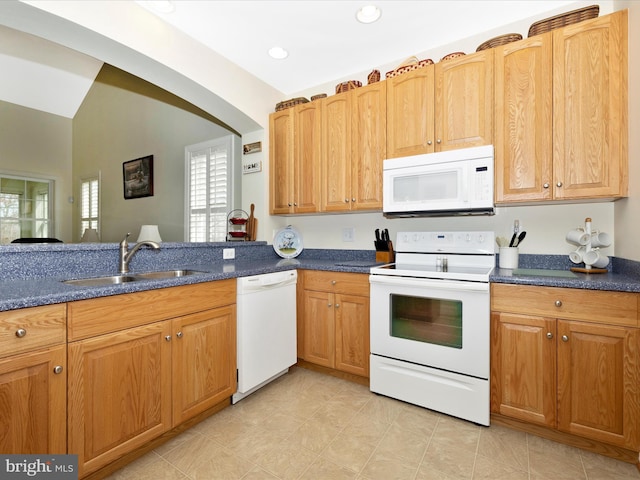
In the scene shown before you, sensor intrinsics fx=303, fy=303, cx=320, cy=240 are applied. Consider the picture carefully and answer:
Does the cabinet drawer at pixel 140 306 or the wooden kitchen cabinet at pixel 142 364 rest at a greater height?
the cabinet drawer at pixel 140 306

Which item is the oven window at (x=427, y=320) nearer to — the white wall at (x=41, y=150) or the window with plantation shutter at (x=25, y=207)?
the window with plantation shutter at (x=25, y=207)

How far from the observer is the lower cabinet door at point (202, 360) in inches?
64.1

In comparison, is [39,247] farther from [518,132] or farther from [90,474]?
[518,132]

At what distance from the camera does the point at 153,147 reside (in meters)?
4.16

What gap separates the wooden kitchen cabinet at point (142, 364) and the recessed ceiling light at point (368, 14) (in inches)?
80.2

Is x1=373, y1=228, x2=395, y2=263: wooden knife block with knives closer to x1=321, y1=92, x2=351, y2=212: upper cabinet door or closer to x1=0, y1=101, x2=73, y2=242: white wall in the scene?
x1=321, y1=92, x2=351, y2=212: upper cabinet door

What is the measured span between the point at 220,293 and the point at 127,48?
171 centimetres

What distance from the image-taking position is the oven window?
185 cm

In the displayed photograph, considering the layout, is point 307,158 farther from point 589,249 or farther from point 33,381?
point 33,381

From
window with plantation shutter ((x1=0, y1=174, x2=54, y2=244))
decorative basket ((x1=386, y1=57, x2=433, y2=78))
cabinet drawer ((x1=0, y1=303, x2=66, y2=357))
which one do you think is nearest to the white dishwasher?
cabinet drawer ((x1=0, y1=303, x2=66, y2=357))

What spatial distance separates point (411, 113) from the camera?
226 cm

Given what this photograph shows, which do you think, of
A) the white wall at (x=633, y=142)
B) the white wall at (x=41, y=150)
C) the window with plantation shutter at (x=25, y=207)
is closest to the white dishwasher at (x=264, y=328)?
the white wall at (x=633, y=142)

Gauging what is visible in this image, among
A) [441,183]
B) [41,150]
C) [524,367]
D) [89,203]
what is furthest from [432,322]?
[41,150]

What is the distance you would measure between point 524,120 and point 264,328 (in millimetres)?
2180
